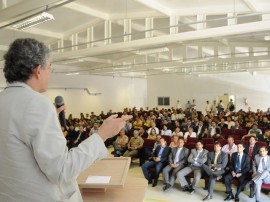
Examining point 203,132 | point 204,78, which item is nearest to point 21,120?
point 203,132

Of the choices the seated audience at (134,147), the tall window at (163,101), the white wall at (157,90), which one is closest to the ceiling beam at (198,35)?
the seated audience at (134,147)

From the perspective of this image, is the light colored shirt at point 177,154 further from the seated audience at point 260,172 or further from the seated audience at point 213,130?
the seated audience at point 213,130

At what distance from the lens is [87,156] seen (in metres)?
0.91

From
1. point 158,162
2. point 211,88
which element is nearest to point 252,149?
point 158,162

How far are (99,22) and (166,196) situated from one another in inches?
229

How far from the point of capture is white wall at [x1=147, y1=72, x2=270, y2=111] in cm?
2066

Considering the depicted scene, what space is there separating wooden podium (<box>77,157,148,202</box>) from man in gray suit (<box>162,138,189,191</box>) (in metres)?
4.55

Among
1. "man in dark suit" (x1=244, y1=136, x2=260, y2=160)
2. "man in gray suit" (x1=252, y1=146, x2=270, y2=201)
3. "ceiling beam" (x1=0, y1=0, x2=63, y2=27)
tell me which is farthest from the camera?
"man in dark suit" (x1=244, y1=136, x2=260, y2=160)

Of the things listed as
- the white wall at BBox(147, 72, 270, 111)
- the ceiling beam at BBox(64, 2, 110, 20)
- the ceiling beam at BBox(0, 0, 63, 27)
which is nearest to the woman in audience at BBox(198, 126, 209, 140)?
the ceiling beam at BBox(64, 2, 110, 20)

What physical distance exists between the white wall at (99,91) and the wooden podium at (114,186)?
13.4m

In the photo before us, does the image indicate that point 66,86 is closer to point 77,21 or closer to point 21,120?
point 77,21

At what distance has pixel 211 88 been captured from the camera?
73.7ft

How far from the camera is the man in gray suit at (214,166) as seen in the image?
6129 millimetres

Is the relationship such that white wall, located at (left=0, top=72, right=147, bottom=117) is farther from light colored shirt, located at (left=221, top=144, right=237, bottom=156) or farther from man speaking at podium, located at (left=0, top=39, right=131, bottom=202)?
man speaking at podium, located at (left=0, top=39, right=131, bottom=202)
